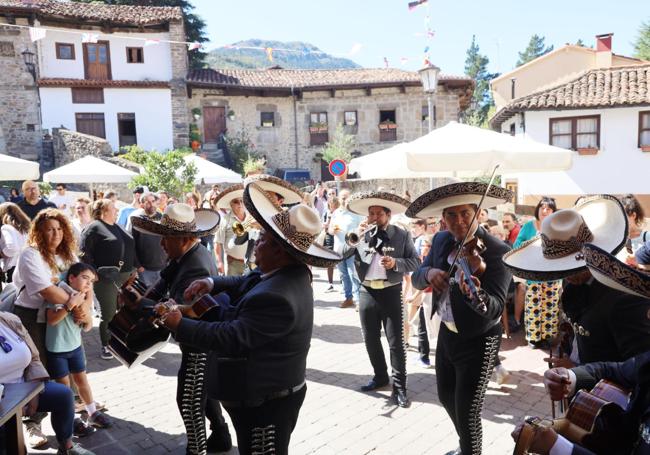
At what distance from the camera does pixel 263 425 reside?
2627mm

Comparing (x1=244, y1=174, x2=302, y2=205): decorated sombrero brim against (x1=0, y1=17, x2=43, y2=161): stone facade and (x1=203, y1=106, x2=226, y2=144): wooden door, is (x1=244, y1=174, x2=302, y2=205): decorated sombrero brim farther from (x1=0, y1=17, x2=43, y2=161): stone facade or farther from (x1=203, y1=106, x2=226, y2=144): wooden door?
(x1=203, y1=106, x2=226, y2=144): wooden door

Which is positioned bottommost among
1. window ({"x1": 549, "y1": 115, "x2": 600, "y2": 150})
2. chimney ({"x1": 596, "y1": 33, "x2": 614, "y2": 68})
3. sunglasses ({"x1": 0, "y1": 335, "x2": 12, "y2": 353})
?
sunglasses ({"x1": 0, "y1": 335, "x2": 12, "y2": 353})

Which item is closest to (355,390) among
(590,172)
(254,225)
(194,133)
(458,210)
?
(254,225)

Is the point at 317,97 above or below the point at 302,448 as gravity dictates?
above

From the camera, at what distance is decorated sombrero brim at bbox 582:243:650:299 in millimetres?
1807

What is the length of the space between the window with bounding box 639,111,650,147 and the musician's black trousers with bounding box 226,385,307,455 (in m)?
20.6

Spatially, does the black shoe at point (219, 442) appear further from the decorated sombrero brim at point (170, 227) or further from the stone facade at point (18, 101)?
the stone facade at point (18, 101)

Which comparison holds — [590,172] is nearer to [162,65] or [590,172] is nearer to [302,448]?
[302,448]

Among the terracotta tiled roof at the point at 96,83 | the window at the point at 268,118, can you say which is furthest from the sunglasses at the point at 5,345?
the window at the point at 268,118

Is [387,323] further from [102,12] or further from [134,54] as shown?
[102,12]

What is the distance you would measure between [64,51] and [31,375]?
2775 centimetres

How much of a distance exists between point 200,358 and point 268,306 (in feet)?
4.48

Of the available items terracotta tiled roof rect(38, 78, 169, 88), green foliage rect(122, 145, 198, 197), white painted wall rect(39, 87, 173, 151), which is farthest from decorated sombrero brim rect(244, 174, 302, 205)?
terracotta tiled roof rect(38, 78, 169, 88)

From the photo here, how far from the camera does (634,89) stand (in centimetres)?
1848
